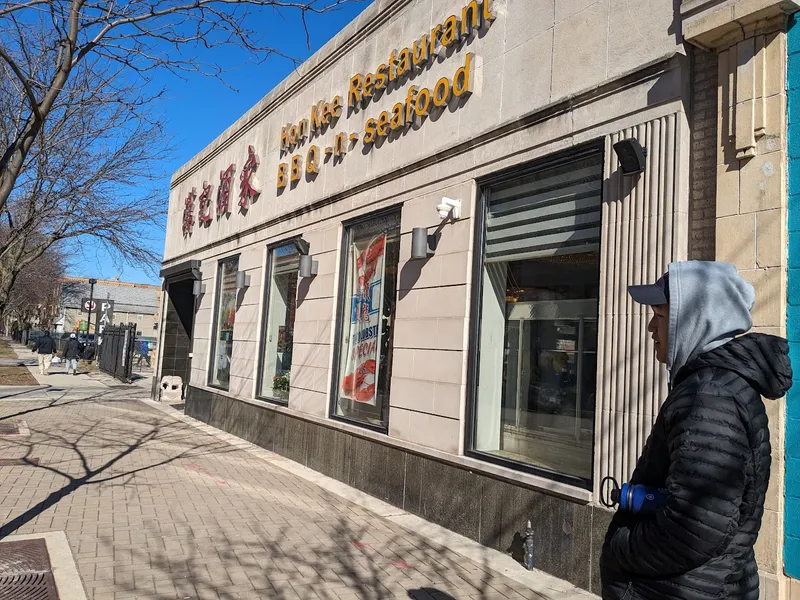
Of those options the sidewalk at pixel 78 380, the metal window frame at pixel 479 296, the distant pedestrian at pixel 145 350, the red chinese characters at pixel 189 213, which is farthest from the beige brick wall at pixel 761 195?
the distant pedestrian at pixel 145 350

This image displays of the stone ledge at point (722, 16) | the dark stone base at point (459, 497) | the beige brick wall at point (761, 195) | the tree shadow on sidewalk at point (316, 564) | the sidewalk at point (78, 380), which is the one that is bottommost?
the tree shadow on sidewalk at point (316, 564)

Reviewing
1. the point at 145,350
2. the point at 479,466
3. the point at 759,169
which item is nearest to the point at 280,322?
the point at 479,466

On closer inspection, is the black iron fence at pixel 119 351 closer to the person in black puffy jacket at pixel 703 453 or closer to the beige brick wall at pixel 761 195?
the beige brick wall at pixel 761 195

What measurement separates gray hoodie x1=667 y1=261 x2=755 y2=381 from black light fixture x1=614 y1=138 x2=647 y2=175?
9.69 feet

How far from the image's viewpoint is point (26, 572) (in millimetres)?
4512

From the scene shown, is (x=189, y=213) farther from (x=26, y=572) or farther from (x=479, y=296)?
(x=26, y=572)

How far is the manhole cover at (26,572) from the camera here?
4.16 meters

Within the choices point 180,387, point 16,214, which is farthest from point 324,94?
point 16,214

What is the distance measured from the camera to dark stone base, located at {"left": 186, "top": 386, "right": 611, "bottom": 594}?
4.87m

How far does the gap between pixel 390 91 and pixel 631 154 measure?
4.09 meters

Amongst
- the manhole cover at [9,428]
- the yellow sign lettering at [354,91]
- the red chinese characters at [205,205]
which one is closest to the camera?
the yellow sign lettering at [354,91]

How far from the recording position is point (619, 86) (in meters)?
5.11

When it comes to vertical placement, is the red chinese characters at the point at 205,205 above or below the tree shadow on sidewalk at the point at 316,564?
above

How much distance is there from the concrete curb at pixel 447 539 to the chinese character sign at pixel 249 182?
4787mm
